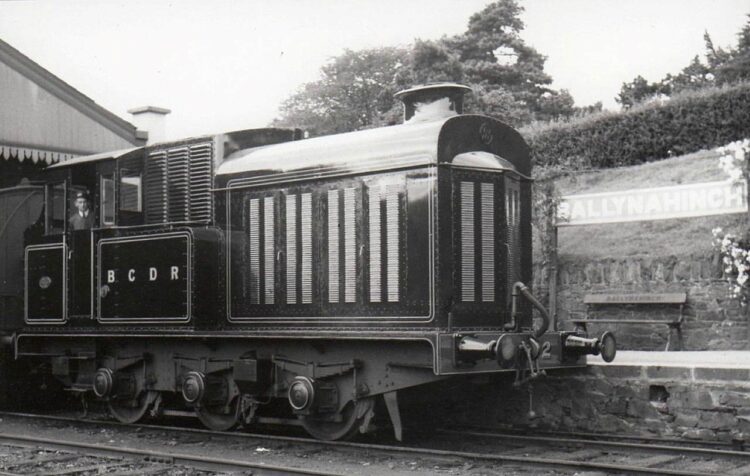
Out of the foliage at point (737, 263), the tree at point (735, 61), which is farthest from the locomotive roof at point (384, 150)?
the tree at point (735, 61)

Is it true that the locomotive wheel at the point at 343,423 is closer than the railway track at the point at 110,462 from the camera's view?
No

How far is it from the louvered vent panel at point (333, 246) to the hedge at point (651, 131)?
12943 mm

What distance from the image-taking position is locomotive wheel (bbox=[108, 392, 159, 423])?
10.6m

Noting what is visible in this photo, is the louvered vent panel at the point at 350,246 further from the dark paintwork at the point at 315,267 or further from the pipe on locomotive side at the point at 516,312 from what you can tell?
the pipe on locomotive side at the point at 516,312

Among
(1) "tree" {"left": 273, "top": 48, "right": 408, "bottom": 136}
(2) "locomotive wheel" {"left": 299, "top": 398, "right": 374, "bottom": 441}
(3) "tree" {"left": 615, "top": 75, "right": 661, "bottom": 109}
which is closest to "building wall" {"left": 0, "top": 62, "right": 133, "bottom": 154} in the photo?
(2) "locomotive wheel" {"left": 299, "top": 398, "right": 374, "bottom": 441}

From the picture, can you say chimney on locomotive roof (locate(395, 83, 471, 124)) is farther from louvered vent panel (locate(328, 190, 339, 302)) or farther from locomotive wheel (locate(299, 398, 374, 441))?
locomotive wheel (locate(299, 398, 374, 441))

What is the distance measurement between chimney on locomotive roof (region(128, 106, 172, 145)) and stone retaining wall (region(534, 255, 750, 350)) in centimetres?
832

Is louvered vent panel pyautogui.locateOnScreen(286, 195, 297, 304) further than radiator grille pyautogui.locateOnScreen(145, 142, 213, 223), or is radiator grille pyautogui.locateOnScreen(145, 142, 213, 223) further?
radiator grille pyautogui.locateOnScreen(145, 142, 213, 223)

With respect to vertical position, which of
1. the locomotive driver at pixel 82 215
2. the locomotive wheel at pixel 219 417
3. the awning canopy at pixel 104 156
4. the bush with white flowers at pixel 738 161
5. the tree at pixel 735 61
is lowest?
the locomotive wheel at pixel 219 417

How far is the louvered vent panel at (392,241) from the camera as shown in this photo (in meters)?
8.52

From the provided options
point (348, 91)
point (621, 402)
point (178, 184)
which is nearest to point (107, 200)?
point (178, 184)

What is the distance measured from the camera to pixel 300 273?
9.33 m

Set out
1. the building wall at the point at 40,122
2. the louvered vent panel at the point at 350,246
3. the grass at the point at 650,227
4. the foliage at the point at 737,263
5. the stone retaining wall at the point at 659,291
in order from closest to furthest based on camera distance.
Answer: the louvered vent panel at the point at 350,246
the foliage at the point at 737,263
the stone retaining wall at the point at 659,291
the grass at the point at 650,227
the building wall at the point at 40,122

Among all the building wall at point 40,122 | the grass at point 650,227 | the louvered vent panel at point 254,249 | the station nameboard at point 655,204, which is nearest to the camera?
the louvered vent panel at point 254,249
